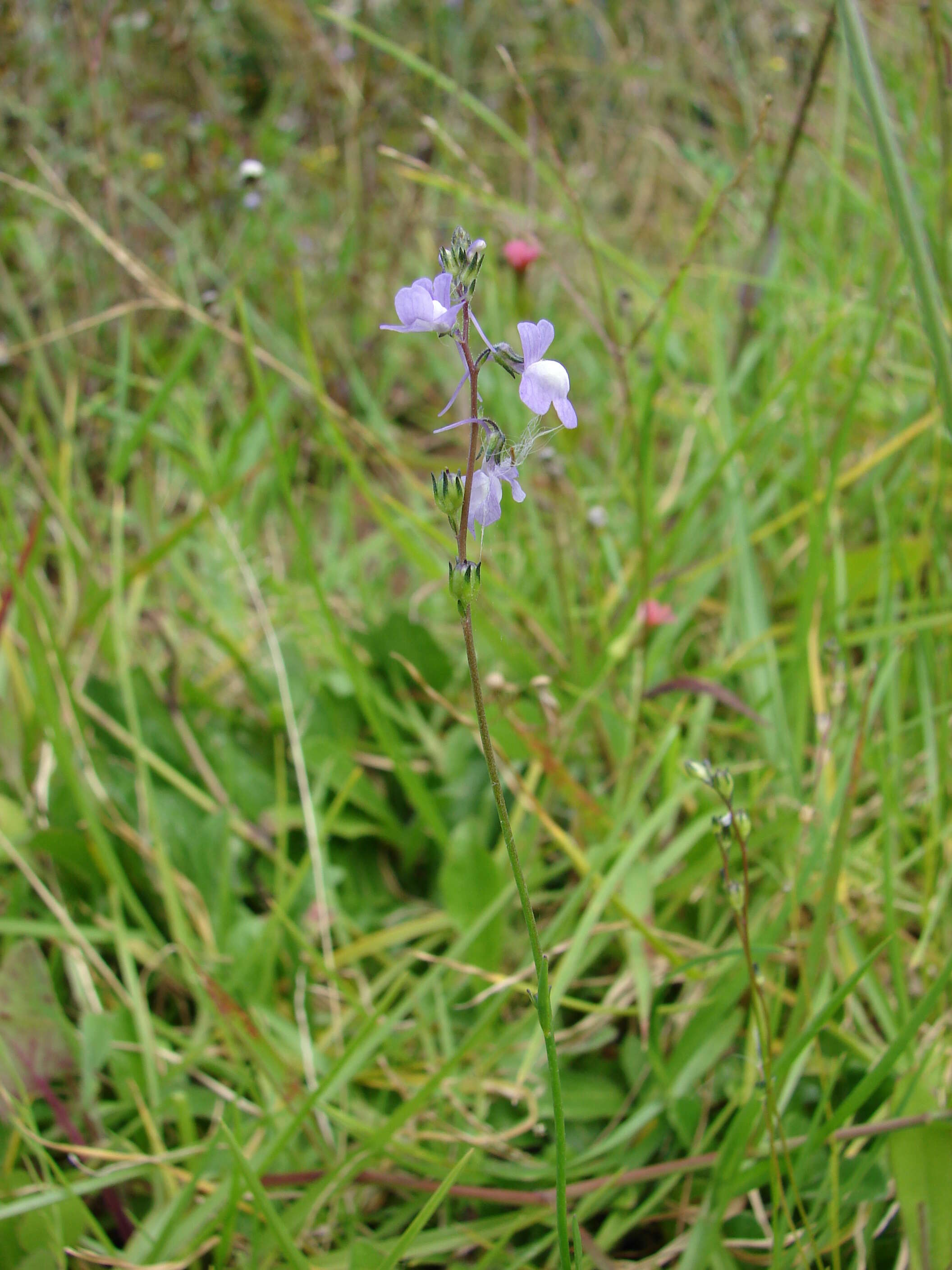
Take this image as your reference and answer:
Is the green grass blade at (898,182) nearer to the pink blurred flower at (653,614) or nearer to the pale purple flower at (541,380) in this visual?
the pale purple flower at (541,380)

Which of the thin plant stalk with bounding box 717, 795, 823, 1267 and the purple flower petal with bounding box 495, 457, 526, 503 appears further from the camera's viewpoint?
the thin plant stalk with bounding box 717, 795, 823, 1267

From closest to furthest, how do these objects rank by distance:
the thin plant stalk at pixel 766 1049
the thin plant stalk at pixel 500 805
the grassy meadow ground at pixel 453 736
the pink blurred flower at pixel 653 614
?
the thin plant stalk at pixel 500 805 → the thin plant stalk at pixel 766 1049 → the grassy meadow ground at pixel 453 736 → the pink blurred flower at pixel 653 614

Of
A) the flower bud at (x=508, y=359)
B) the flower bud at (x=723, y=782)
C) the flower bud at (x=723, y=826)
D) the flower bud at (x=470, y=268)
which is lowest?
the flower bud at (x=723, y=826)

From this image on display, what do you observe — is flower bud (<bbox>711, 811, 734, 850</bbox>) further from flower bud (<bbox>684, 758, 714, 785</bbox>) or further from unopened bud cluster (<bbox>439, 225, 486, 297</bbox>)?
unopened bud cluster (<bbox>439, 225, 486, 297</bbox>)

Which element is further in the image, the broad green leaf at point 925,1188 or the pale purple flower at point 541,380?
the broad green leaf at point 925,1188

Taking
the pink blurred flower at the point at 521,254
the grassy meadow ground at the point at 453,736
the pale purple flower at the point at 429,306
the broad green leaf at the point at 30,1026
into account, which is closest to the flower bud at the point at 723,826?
the grassy meadow ground at the point at 453,736

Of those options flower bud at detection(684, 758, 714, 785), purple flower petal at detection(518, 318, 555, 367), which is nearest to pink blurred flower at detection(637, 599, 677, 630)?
flower bud at detection(684, 758, 714, 785)
